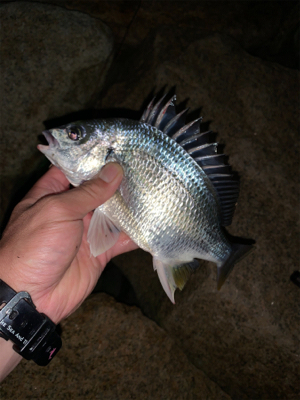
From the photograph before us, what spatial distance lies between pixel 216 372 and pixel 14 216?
2359 millimetres

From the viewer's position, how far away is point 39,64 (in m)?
2.89

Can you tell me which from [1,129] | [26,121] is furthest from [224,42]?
[1,129]

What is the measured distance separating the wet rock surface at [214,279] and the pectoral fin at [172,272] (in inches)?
20.2

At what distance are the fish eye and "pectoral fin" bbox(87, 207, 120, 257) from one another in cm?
54

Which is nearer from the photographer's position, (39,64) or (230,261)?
(230,261)

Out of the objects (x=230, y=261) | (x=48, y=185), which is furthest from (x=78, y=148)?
(x=230, y=261)

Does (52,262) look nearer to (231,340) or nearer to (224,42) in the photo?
(231,340)

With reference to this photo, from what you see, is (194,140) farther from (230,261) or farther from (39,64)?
(39,64)

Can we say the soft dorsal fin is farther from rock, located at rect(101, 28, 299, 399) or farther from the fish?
rock, located at rect(101, 28, 299, 399)

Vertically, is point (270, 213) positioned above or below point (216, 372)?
above

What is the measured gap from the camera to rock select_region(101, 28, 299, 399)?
90.4 inches

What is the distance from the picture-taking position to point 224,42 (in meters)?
2.89

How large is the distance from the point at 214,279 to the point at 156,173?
1287 millimetres

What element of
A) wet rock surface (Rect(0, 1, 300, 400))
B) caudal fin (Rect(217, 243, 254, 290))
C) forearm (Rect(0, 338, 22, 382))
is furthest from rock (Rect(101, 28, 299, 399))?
forearm (Rect(0, 338, 22, 382))
